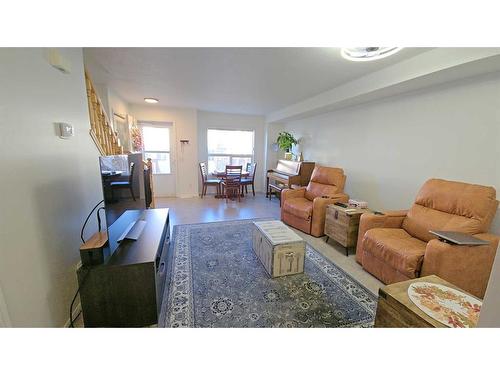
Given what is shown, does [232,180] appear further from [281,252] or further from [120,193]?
[120,193]

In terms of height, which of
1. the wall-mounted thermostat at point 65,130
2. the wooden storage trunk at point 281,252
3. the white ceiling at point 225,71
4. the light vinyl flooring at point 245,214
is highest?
the white ceiling at point 225,71

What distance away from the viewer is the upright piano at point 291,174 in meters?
4.46

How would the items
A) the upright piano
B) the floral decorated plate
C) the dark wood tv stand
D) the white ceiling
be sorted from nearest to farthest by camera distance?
the floral decorated plate, the dark wood tv stand, the white ceiling, the upright piano

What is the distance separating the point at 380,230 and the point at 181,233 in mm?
2621

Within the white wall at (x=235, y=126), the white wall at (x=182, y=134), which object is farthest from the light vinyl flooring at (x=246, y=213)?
the white wall at (x=235, y=126)

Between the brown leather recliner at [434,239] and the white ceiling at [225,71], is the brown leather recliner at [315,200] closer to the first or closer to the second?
the brown leather recliner at [434,239]

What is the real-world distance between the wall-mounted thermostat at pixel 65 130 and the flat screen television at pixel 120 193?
1.07 feet

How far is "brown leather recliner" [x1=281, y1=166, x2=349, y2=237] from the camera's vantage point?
2.92m

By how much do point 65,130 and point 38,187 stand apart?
52cm

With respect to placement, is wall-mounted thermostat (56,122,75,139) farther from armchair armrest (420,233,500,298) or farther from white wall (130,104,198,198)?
white wall (130,104,198,198)

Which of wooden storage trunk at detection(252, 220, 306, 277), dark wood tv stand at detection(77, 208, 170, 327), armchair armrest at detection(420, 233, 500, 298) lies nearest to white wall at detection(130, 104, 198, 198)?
wooden storage trunk at detection(252, 220, 306, 277)

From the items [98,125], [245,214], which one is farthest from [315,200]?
[98,125]

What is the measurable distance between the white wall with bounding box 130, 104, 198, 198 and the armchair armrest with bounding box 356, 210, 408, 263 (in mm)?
4325
